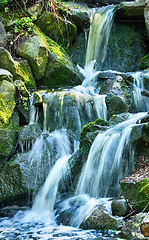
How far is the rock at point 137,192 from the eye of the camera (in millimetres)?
3303

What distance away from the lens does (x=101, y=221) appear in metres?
3.40

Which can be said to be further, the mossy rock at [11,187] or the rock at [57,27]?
the rock at [57,27]

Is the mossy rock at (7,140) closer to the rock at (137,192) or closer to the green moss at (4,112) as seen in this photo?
the green moss at (4,112)

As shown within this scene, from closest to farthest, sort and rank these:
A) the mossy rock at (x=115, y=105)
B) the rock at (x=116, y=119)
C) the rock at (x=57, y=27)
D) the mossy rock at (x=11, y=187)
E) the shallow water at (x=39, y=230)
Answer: the shallow water at (x=39, y=230)
the mossy rock at (x=11, y=187)
the rock at (x=116, y=119)
the mossy rock at (x=115, y=105)
the rock at (x=57, y=27)

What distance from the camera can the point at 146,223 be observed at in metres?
2.52

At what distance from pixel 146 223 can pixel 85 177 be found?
2.19 metres

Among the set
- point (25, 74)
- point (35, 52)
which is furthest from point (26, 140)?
point (35, 52)

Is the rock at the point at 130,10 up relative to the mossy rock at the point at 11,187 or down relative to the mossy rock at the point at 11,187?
up

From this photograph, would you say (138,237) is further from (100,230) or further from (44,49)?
(44,49)

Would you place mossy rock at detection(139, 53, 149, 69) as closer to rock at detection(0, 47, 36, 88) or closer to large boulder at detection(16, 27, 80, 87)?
large boulder at detection(16, 27, 80, 87)

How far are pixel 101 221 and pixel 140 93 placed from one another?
5.06 metres

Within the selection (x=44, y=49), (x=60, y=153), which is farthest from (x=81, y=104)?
(x=44, y=49)

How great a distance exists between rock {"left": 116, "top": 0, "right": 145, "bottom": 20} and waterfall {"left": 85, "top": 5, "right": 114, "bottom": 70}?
16.5 inches

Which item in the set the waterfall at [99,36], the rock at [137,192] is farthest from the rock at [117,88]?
the rock at [137,192]
